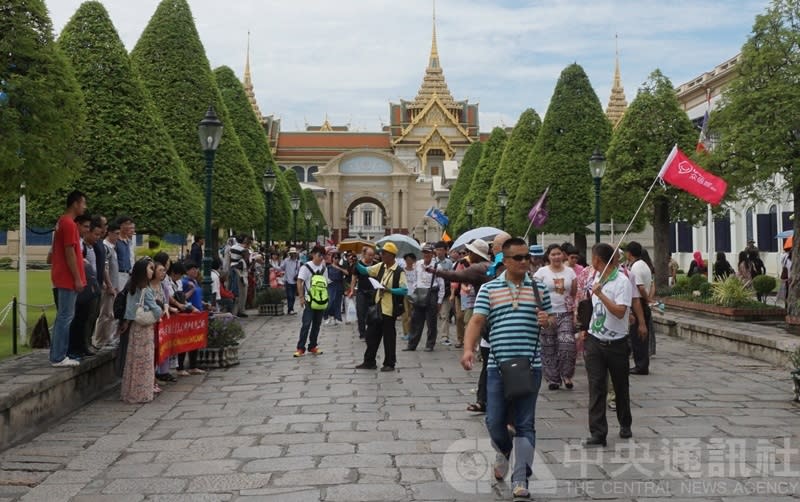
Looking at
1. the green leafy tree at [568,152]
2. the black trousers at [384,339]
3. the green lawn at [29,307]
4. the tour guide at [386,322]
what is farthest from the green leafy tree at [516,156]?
the black trousers at [384,339]

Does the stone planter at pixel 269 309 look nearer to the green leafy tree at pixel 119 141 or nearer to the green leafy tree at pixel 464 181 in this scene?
the green leafy tree at pixel 119 141

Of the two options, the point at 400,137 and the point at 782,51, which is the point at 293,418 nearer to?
the point at 782,51

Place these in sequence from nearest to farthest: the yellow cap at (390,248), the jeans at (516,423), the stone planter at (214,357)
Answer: the jeans at (516,423)
the stone planter at (214,357)
the yellow cap at (390,248)

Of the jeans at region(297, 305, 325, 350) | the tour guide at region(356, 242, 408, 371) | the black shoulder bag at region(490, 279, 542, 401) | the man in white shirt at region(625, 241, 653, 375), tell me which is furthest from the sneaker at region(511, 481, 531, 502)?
the jeans at region(297, 305, 325, 350)

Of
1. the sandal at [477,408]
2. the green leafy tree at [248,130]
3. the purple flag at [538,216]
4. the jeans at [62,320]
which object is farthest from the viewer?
the green leafy tree at [248,130]

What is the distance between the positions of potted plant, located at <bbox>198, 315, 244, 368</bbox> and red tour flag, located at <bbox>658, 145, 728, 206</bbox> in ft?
21.6

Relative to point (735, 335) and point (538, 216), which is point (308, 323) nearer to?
point (735, 335)

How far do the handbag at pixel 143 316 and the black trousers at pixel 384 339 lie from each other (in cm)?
342

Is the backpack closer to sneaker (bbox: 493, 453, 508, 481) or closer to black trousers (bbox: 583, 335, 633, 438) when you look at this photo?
black trousers (bbox: 583, 335, 633, 438)

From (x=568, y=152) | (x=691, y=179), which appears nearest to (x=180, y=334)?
(x=691, y=179)

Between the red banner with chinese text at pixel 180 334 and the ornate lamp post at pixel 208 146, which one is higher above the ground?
the ornate lamp post at pixel 208 146

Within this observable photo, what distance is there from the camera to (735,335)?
1271 cm

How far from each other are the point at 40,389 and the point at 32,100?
3055mm

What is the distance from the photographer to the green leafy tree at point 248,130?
30094mm
